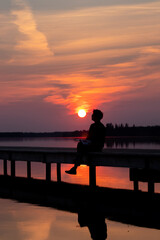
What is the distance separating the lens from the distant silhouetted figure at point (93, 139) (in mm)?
17938

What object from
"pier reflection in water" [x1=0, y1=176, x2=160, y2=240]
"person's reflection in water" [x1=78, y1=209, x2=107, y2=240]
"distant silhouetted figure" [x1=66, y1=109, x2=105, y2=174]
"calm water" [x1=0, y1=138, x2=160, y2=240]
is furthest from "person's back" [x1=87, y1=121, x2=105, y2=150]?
"person's reflection in water" [x1=78, y1=209, x2=107, y2=240]

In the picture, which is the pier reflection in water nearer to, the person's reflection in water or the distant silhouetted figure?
the person's reflection in water

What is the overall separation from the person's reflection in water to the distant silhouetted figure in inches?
115

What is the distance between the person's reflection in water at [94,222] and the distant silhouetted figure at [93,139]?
2911 mm

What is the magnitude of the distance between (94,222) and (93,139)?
16.3ft

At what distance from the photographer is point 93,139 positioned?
1822 centimetres

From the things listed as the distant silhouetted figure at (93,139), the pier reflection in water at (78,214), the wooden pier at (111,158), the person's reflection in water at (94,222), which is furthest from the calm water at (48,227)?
the wooden pier at (111,158)

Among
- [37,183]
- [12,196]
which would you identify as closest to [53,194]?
[12,196]

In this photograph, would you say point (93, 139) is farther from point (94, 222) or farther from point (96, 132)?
point (94, 222)

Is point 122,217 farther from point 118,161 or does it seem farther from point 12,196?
point 12,196

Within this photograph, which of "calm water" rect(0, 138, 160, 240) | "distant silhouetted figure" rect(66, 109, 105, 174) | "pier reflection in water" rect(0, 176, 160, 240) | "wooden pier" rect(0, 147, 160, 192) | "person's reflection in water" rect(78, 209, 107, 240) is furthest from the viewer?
"distant silhouetted figure" rect(66, 109, 105, 174)

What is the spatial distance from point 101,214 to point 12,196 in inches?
214

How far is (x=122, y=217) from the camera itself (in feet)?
46.1

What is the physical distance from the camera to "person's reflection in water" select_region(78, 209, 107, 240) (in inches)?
472
